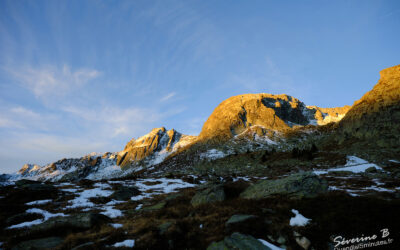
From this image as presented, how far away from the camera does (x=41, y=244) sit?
8.88 meters

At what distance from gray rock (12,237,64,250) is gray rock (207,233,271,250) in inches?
317

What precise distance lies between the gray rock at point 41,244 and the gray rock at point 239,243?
8052mm

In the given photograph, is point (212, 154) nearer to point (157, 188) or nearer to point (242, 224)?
point (157, 188)

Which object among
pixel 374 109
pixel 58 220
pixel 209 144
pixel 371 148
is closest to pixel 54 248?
pixel 58 220

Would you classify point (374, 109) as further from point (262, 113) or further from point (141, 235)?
point (262, 113)

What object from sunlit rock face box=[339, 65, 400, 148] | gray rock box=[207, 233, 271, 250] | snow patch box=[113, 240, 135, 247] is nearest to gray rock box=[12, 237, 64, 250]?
snow patch box=[113, 240, 135, 247]

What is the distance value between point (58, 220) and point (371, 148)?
78.0 m

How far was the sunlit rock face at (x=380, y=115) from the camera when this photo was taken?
2458 inches

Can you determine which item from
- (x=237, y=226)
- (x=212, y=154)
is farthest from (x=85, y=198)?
(x=212, y=154)

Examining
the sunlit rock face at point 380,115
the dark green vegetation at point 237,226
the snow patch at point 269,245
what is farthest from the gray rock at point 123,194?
the sunlit rock face at point 380,115

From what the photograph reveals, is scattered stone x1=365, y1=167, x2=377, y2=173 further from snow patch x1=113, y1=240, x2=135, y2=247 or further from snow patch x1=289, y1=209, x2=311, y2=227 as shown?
snow patch x1=113, y1=240, x2=135, y2=247

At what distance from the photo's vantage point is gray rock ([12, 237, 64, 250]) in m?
8.58

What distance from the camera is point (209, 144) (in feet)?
510

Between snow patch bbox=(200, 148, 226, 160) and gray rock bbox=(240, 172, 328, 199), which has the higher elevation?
snow patch bbox=(200, 148, 226, 160)
